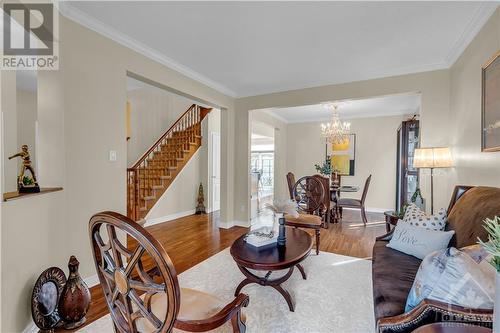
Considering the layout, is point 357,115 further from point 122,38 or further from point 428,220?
point 122,38

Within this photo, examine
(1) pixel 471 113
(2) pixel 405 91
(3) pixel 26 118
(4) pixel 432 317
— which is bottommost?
(4) pixel 432 317

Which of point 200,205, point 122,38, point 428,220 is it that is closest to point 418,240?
point 428,220

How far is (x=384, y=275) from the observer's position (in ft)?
5.51

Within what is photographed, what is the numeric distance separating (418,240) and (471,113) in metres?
1.52

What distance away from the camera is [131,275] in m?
0.99

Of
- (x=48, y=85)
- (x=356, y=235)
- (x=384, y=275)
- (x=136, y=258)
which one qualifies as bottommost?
(x=356, y=235)

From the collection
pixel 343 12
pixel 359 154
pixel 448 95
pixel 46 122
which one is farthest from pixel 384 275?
pixel 359 154

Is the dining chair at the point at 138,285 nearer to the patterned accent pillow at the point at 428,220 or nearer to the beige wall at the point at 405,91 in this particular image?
the patterned accent pillow at the point at 428,220

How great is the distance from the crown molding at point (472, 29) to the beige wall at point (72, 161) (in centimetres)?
350

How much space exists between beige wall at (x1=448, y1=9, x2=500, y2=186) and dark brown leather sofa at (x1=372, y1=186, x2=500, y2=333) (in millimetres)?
251

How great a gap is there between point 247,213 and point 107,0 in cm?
379

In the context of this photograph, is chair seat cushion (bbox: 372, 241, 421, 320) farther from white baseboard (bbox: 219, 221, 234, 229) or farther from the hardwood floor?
white baseboard (bbox: 219, 221, 234, 229)

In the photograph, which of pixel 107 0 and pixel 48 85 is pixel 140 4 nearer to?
pixel 107 0

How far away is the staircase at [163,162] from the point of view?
14.8ft
